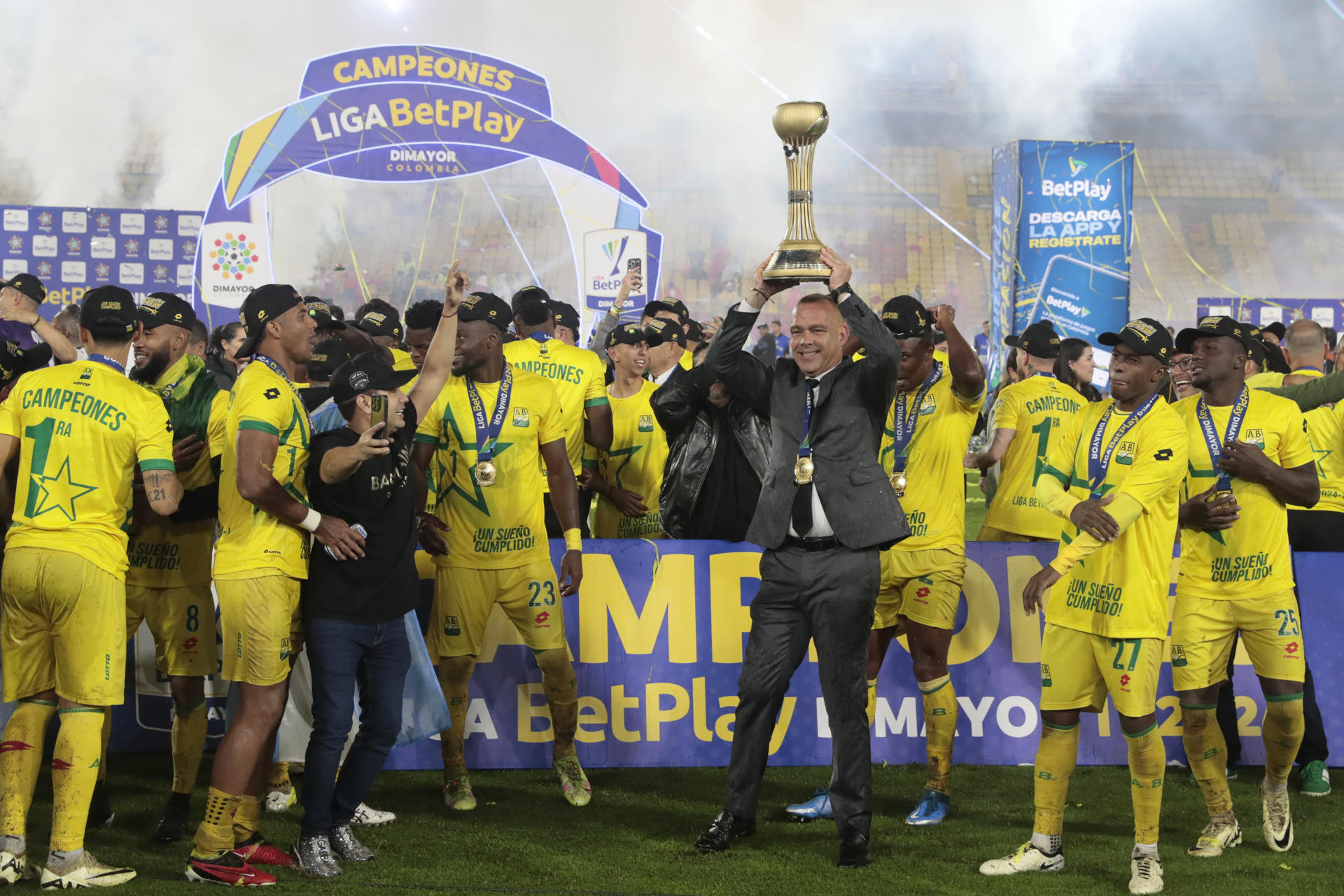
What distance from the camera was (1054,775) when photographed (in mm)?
5090

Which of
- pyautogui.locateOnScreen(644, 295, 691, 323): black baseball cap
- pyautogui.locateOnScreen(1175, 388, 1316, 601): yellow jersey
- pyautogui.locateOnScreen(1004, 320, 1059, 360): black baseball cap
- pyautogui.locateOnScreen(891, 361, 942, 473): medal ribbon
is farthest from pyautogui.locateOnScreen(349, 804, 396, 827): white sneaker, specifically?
pyautogui.locateOnScreen(1004, 320, 1059, 360): black baseball cap

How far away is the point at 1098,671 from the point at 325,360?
11.5ft

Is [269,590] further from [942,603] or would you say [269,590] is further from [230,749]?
[942,603]

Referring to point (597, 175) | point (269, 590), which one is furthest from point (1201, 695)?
point (597, 175)

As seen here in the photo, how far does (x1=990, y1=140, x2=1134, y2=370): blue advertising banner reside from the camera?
17.5m

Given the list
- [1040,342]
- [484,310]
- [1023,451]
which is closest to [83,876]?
[484,310]

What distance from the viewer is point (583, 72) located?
1224 inches

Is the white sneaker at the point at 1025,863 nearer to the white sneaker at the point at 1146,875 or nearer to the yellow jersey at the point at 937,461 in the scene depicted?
the white sneaker at the point at 1146,875

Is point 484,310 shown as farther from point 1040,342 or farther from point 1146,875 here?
point 1040,342

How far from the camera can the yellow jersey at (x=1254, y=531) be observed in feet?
17.9

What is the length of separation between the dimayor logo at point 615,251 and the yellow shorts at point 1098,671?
15388mm

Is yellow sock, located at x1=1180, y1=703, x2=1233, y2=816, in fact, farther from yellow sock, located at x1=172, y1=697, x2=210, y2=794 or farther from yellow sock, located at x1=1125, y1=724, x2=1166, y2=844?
yellow sock, located at x1=172, y1=697, x2=210, y2=794

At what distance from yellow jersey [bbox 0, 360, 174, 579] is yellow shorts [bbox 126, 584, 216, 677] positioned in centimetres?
71

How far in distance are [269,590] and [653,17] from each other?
97.0 feet
